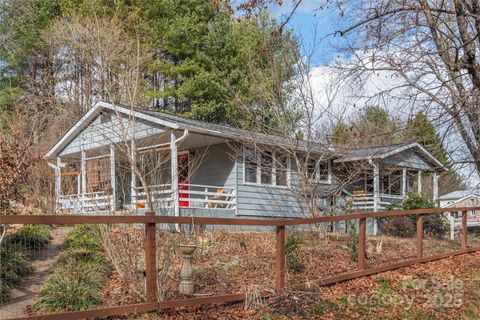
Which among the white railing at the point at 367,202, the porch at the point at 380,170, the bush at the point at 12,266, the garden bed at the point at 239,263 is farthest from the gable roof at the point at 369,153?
the bush at the point at 12,266

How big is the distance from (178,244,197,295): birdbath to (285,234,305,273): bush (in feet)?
7.40

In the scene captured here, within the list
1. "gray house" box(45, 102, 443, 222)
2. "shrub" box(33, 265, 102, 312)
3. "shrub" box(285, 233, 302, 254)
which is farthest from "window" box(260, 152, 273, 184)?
"shrub" box(33, 265, 102, 312)

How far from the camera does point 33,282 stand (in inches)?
287

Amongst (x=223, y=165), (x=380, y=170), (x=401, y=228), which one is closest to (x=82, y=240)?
(x=223, y=165)

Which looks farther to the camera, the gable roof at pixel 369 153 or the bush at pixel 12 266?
the gable roof at pixel 369 153

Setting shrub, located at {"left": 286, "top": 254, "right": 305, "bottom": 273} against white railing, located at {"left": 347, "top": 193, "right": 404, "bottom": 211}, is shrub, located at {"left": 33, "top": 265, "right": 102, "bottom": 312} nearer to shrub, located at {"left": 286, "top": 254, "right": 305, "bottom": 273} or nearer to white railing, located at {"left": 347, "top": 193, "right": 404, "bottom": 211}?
shrub, located at {"left": 286, "top": 254, "right": 305, "bottom": 273}

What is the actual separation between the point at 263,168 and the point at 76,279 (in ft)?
31.3

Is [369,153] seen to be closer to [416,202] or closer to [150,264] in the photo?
[416,202]

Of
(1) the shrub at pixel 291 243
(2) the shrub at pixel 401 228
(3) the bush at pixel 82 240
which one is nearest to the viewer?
(1) the shrub at pixel 291 243

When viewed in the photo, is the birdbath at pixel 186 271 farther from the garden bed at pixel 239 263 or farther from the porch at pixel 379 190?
the porch at pixel 379 190

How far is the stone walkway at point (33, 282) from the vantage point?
5.98 m

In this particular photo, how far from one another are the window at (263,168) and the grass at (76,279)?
7.54 m

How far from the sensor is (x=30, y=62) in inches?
1105

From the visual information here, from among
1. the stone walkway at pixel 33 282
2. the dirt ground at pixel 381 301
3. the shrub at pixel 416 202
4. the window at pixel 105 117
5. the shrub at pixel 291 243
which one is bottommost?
the dirt ground at pixel 381 301
